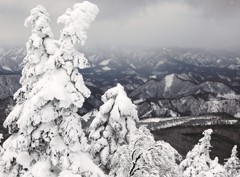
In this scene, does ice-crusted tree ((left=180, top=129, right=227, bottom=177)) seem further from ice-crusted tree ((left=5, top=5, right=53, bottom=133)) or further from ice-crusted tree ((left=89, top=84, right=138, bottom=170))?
ice-crusted tree ((left=5, top=5, right=53, bottom=133))

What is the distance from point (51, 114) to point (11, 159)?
3249 mm

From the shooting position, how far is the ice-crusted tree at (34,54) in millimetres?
16773

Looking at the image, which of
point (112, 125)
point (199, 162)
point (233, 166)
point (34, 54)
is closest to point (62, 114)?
point (34, 54)

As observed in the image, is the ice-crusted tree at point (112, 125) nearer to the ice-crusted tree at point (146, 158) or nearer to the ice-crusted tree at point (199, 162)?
the ice-crusted tree at point (146, 158)

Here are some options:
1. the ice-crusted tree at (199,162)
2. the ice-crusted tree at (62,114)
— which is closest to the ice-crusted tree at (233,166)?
the ice-crusted tree at (199,162)

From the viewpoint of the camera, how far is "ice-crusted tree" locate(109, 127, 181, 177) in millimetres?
17156

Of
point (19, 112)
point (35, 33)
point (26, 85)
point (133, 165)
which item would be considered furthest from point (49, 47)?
point (133, 165)

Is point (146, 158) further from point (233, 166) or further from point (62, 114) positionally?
point (233, 166)

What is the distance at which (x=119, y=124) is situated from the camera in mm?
26594

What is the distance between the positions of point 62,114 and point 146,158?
160 inches

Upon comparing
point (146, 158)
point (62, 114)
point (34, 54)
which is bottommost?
point (146, 158)

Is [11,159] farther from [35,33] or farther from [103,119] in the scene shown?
[103,119]

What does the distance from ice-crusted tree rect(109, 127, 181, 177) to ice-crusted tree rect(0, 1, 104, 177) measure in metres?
2.01

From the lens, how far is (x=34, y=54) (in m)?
Result: 17.2
